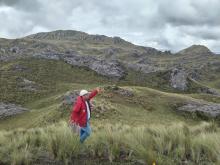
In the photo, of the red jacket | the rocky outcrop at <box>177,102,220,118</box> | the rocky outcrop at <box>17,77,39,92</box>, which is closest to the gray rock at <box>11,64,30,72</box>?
the rocky outcrop at <box>17,77,39,92</box>

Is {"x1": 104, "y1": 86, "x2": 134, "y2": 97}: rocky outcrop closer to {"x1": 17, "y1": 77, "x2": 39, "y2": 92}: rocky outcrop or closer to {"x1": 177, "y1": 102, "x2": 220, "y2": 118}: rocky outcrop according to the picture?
{"x1": 177, "y1": 102, "x2": 220, "y2": 118}: rocky outcrop

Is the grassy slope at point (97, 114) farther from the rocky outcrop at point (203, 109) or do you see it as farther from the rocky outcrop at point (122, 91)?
the rocky outcrop at point (203, 109)

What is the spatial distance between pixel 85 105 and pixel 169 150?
386 centimetres

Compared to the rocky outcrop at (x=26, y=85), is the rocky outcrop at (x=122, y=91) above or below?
→ above

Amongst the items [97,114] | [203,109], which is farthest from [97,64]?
[97,114]

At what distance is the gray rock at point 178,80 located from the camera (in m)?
95.4

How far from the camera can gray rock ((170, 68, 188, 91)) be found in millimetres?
95406

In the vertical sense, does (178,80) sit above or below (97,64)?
below

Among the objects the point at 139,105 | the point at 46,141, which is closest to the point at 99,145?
the point at 46,141

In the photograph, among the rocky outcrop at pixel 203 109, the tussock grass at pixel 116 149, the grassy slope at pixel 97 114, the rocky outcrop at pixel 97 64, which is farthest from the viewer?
the rocky outcrop at pixel 97 64

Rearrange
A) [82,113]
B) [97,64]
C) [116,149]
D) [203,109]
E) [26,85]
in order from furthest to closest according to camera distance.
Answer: [97,64], [26,85], [203,109], [82,113], [116,149]

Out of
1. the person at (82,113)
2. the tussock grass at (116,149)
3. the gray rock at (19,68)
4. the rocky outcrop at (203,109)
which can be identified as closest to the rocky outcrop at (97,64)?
the gray rock at (19,68)

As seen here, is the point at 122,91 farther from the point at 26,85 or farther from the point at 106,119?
the point at 26,85

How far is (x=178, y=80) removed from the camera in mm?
98688
